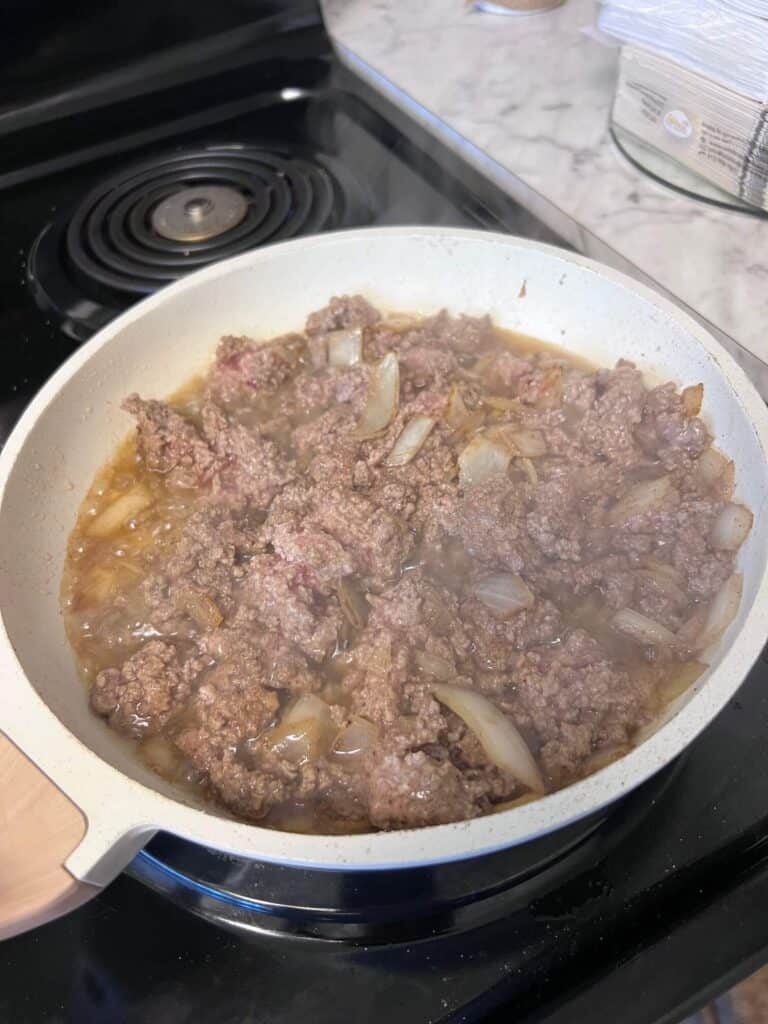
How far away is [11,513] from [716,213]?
1.56 meters

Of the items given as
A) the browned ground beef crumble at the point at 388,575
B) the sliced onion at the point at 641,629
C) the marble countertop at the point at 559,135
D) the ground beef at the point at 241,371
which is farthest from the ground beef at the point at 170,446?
the marble countertop at the point at 559,135

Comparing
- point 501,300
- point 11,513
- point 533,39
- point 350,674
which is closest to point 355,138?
point 533,39

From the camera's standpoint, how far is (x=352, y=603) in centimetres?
137

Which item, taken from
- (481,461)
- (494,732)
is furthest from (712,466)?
(494,732)

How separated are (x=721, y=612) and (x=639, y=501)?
0.82 ft

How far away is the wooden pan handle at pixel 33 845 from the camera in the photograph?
3.07 ft

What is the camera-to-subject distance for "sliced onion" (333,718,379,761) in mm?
1189

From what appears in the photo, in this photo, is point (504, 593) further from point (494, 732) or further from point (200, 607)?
point (200, 607)

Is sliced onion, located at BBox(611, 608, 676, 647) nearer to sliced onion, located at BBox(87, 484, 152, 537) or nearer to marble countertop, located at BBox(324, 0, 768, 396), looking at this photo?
marble countertop, located at BBox(324, 0, 768, 396)

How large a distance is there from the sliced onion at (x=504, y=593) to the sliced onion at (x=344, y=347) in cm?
60

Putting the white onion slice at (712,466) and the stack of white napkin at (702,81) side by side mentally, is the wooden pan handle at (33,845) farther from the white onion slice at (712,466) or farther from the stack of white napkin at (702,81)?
the stack of white napkin at (702,81)

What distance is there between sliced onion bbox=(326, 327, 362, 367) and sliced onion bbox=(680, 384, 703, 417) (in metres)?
0.61

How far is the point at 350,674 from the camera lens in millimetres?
1288

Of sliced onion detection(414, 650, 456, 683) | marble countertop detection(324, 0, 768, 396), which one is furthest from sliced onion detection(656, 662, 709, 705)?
marble countertop detection(324, 0, 768, 396)
